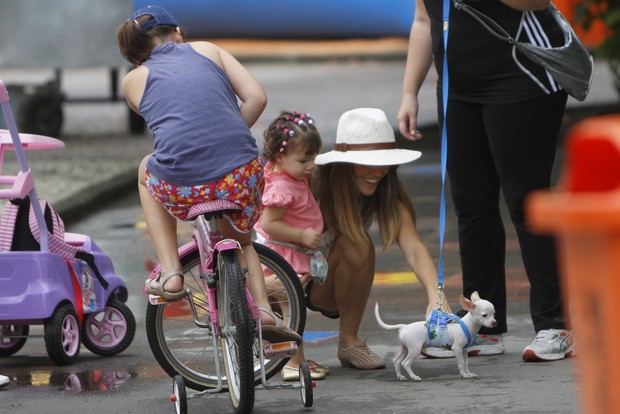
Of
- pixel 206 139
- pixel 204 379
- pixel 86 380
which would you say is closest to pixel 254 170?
pixel 206 139

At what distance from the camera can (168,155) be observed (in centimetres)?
457

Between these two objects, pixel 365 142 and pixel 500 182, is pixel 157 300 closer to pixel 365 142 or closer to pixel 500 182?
pixel 365 142

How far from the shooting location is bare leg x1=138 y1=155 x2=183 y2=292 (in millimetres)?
4707

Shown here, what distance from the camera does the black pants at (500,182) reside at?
5.22 meters

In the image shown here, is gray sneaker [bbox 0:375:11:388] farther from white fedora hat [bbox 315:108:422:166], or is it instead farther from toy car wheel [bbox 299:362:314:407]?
white fedora hat [bbox 315:108:422:166]

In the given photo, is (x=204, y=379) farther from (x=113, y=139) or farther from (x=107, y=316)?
(x=113, y=139)

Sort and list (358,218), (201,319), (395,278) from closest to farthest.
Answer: (201,319), (358,218), (395,278)

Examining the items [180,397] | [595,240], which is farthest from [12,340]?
[595,240]

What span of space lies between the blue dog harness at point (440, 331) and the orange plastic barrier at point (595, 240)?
306 cm

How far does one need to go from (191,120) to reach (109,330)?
1.71 meters

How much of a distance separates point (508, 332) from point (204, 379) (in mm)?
1652

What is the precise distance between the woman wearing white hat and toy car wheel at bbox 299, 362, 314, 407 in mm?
728

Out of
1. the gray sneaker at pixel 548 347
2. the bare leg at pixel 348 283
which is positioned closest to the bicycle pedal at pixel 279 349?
the bare leg at pixel 348 283

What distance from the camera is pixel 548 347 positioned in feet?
17.3
